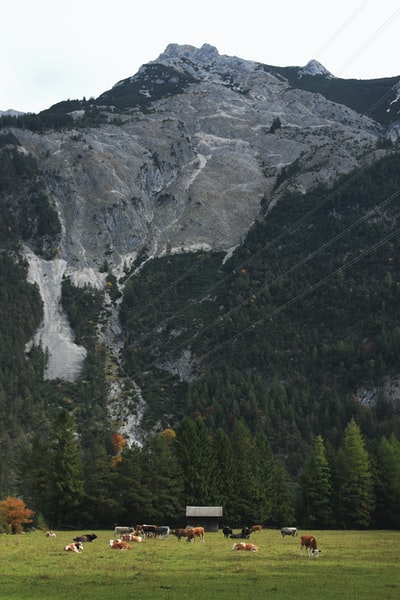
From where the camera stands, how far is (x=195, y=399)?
190 m

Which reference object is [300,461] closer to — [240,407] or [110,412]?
[240,407]

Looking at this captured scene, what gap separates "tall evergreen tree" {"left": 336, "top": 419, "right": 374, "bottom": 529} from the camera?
90.2 metres

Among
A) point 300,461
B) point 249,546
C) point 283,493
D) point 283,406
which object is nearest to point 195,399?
point 283,406

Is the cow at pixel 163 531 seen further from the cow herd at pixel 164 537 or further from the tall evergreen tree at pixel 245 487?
the tall evergreen tree at pixel 245 487

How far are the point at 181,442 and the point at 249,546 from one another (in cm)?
4575

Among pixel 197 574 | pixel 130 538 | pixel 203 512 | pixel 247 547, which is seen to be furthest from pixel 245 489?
pixel 197 574

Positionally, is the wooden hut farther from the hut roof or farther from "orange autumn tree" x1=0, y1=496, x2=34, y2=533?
"orange autumn tree" x1=0, y1=496, x2=34, y2=533

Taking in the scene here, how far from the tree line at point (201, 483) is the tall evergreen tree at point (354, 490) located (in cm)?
15

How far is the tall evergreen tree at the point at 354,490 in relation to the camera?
296 feet

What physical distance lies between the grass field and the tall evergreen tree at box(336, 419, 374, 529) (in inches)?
1646

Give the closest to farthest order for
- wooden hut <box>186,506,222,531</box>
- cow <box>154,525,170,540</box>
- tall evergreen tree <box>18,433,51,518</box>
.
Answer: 1. cow <box>154,525,170,540</box>
2. wooden hut <box>186,506,222,531</box>
3. tall evergreen tree <box>18,433,51,518</box>

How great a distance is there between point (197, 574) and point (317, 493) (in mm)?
63962

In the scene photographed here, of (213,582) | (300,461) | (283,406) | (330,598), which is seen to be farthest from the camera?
(283,406)

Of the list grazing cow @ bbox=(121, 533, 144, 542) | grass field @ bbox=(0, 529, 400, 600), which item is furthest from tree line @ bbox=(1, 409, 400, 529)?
grass field @ bbox=(0, 529, 400, 600)
